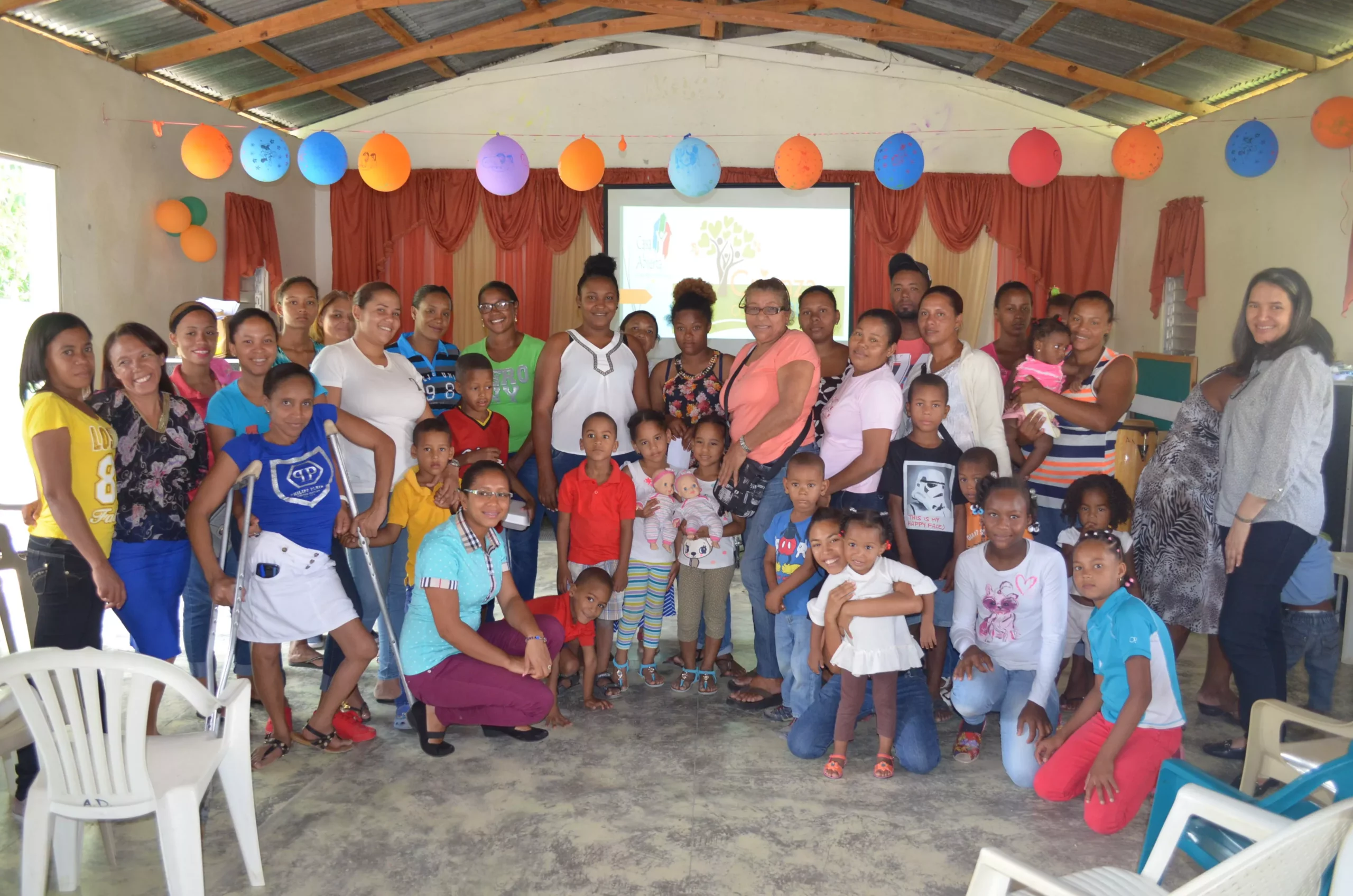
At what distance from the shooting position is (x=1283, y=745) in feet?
8.22

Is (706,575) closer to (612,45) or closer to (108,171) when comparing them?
(108,171)

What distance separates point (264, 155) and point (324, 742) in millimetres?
4928

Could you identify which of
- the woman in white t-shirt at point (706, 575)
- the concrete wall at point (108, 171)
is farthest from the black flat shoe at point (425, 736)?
the concrete wall at point (108, 171)

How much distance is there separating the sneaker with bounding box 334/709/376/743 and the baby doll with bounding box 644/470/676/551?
1205mm

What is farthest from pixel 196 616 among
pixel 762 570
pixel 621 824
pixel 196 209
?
pixel 196 209

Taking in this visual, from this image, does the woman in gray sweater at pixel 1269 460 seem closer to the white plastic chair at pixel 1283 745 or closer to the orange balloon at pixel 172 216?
the white plastic chair at pixel 1283 745

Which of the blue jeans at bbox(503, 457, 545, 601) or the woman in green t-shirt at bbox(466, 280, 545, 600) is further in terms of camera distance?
the woman in green t-shirt at bbox(466, 280, 545, 600)

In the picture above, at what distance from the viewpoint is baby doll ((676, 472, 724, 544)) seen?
12.1 ft

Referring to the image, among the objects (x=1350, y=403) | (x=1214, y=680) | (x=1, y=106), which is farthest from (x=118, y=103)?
(x=1350, y=403)

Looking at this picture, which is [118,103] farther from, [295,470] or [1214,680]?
[1214,680]

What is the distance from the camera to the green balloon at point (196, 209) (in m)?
7.55

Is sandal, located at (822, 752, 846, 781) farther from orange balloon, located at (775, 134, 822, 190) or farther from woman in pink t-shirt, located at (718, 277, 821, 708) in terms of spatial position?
orange balloon, located at (775, 134, 822, 190)

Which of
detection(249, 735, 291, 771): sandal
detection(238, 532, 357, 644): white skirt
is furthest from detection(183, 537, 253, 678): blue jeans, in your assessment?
detection(238, 532, 357, 644): white skirt

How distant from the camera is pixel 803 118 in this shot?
9.65 m
